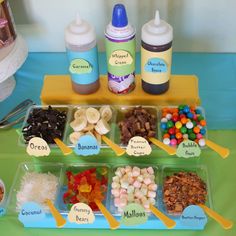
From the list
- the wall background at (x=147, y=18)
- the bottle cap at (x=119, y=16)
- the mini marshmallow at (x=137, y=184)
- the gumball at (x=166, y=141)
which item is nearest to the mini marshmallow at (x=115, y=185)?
the mini marshmallow at (x=137, y=184)

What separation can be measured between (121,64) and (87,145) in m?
0.20

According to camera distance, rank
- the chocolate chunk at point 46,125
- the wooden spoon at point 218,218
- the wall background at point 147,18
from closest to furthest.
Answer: the wooden spoon at point 218,218 < the chocolate chunk at point 46,125 < the wall background at point 147,18

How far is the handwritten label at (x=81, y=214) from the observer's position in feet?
2.64

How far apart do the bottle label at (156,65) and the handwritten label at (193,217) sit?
306 millimetres

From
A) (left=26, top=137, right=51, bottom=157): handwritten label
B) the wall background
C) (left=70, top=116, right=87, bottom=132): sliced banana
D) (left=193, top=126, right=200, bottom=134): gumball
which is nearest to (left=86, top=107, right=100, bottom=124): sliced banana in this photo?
(left=70, top=116, right=87, bottom=132): sliced banana

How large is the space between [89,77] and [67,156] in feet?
0.67

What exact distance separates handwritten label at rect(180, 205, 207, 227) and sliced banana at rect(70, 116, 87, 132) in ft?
0.96

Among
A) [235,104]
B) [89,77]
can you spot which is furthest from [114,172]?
[235,104]

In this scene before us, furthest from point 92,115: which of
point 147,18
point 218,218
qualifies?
point 147,18

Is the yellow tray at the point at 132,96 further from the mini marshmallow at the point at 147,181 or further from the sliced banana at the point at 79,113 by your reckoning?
the mini marshmallow at the point at 147,181

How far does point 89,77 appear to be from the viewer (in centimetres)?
93

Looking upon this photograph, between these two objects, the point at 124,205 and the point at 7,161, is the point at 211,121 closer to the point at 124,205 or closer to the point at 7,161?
the point at 124,205

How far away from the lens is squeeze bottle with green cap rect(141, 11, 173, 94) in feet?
2.74

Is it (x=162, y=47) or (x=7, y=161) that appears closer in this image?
(x=162, y=47)
